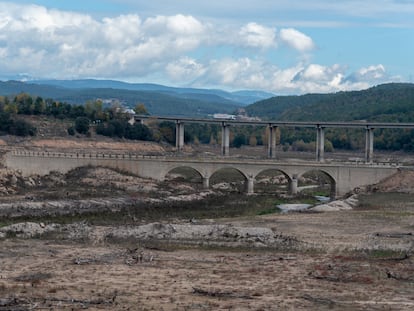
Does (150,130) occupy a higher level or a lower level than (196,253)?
higher

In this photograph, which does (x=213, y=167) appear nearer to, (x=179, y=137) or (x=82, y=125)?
(x=179, y=137)

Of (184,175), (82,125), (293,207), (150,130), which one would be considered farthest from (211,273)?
(150,130)

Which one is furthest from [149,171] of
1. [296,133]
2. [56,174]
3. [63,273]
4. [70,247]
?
[296,133]

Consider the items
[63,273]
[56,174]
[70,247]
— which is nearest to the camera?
[63,273]

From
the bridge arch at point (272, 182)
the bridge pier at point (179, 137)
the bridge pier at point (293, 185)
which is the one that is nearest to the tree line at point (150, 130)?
the bridge pier at point (179, 137)

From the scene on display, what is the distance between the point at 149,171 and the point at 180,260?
51.4 metres

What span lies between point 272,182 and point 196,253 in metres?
61.6

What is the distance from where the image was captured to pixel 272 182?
110 metres

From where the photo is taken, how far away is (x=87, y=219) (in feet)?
214

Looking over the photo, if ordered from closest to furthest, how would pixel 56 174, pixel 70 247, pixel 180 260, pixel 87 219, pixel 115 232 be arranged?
pixel 180 260 < pixel 70 247 < pixel 115 232 < pixel 87 219 < pixel 56 174

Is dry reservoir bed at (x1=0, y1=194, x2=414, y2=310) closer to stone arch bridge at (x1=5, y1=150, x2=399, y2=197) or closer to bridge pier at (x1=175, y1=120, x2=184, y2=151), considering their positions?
stone arch bridge at (x1=5, y1=150, x2=399, y2=197)

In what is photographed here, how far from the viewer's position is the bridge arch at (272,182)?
97950mm

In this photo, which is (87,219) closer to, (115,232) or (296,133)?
(115,232)

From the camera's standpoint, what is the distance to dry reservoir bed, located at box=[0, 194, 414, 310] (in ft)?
121
